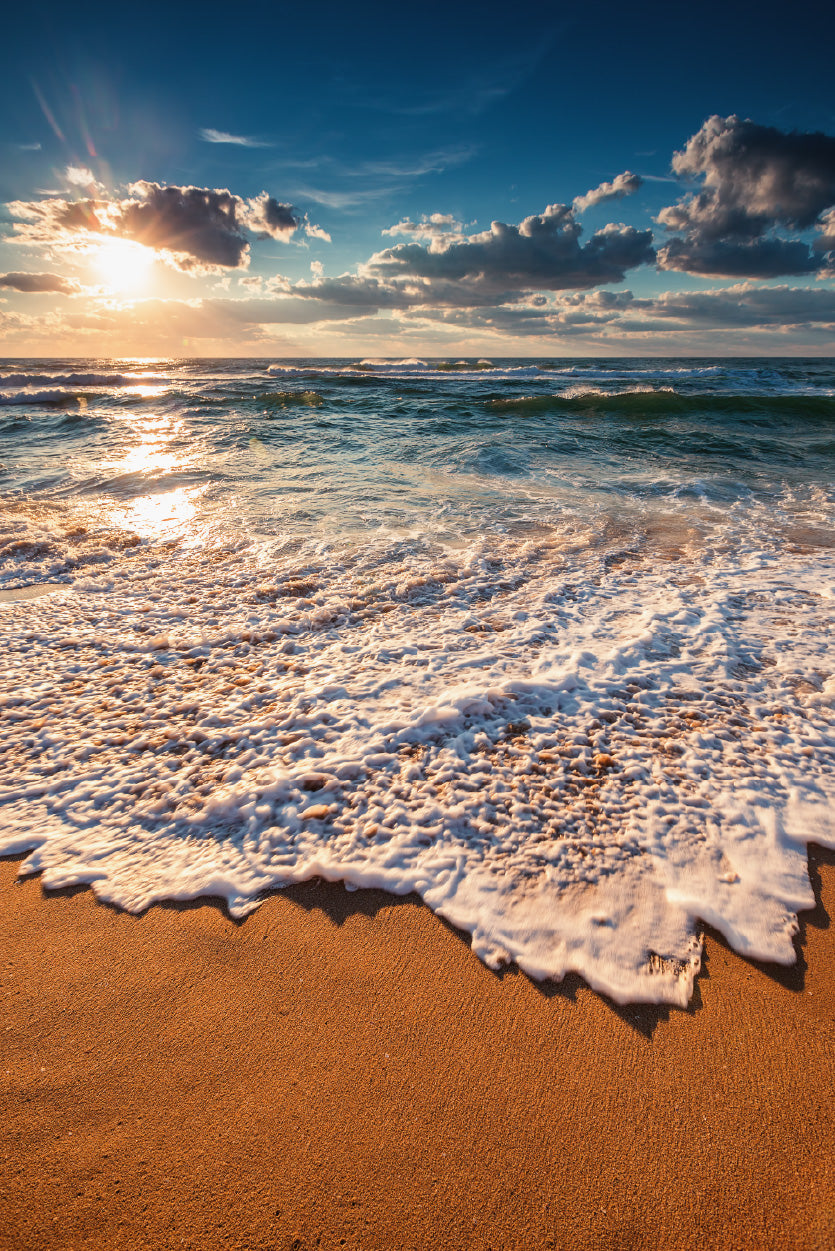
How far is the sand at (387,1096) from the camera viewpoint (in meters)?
1.34

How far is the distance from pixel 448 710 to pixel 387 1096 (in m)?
1.81

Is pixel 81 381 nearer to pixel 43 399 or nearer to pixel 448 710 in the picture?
pixel 43 399

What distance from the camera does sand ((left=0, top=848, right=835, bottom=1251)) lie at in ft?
4.40

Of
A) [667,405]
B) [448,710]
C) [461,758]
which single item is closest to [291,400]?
[667,405]

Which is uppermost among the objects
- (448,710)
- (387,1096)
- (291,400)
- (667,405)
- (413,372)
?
(413,372)

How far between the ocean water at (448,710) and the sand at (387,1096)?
172 mm

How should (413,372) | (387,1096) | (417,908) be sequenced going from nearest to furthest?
(387,1096) < (417,908) < (413,372)

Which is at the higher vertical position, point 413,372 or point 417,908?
point 413,372

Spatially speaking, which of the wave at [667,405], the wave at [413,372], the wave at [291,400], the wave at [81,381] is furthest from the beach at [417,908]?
the wave at [413,372]

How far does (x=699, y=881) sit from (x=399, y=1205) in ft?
5.05

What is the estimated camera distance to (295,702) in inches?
126

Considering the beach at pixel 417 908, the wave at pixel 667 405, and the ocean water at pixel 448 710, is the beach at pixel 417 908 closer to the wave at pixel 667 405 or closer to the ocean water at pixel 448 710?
the ocean water at pixel 448 710

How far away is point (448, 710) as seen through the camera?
308cm

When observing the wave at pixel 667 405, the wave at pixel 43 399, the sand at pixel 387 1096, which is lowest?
the wave at pixel 43 399
